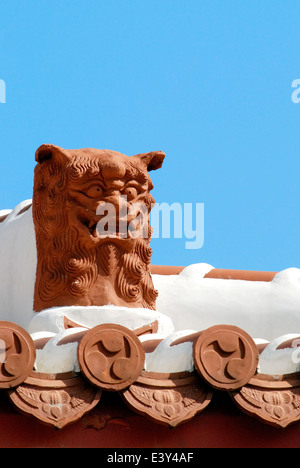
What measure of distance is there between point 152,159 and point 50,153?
68 cm

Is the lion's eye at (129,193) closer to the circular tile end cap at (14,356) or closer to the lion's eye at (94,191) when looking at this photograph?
the lion's eye at (94,191)

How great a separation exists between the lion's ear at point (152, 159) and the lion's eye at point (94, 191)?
0.38 meters

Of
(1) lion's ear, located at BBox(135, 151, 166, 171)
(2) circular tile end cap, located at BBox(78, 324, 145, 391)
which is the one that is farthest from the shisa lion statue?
(2) circular tile end cap, located at BBox(78, 324, 145, 391)

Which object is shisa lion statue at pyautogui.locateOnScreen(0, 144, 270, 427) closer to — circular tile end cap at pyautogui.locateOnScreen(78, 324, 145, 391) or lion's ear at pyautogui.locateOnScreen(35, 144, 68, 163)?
lion's ear at pyautogui.locateOnScreen(35, 144, 68, 163)

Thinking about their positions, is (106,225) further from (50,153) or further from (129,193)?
(50,153)

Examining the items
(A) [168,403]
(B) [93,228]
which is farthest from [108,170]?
(A) [168,403]

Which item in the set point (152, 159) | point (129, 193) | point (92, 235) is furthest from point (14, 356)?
point (152, 159)

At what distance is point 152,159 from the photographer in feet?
22.0

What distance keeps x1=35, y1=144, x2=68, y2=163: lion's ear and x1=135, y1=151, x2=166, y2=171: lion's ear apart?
19.7 inches

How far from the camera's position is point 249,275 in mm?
7367

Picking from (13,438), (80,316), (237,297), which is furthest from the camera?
(237,297)

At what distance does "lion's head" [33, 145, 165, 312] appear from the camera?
253 inches

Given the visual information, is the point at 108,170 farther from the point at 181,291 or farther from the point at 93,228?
the point at 181,291
